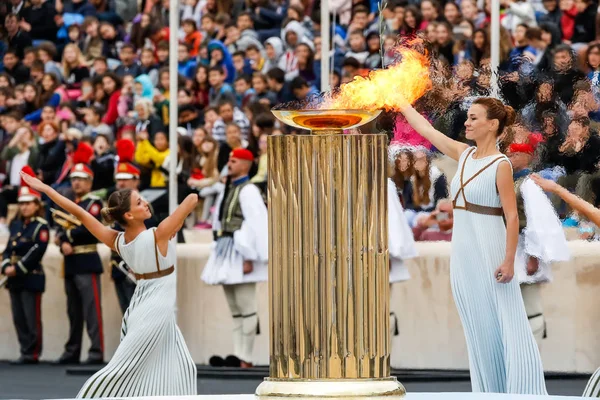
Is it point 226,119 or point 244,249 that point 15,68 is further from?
point 244,249

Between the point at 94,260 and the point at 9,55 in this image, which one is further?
the point at 9,55

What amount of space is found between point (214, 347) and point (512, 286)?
555 cm

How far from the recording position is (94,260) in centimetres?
1416

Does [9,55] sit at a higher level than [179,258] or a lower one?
higher

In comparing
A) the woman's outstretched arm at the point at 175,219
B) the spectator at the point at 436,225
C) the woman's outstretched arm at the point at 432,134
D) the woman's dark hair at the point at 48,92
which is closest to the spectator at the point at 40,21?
the woman's dark hair at the point at 48,92

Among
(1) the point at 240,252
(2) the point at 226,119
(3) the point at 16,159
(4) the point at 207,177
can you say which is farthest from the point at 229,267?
(3) the point at 16,159

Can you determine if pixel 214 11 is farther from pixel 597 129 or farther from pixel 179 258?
pixel 597 129

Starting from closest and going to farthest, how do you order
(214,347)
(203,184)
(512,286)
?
(512,286)
(214,347)
(203,184)

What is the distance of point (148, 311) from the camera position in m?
9.34

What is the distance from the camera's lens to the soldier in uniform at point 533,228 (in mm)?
9359

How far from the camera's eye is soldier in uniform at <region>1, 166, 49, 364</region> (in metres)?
14.4

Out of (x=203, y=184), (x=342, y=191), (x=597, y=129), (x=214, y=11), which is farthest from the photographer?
(x=214, y=11)

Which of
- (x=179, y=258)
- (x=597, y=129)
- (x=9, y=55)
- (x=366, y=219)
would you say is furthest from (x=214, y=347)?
(x=366, y=219)

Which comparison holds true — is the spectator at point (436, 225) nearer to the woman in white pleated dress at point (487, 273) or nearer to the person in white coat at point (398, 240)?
the person in white coat at point (398, 240)
